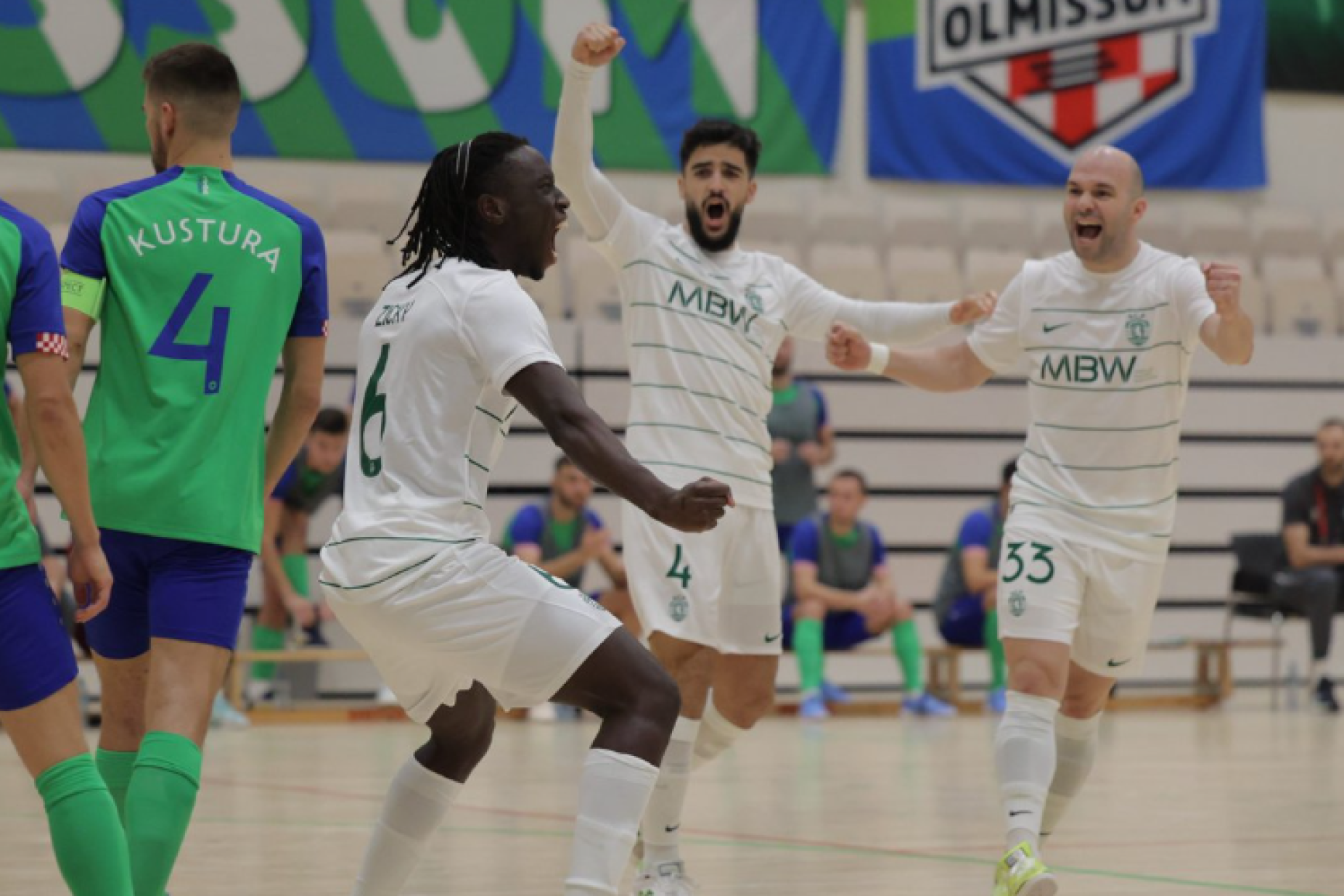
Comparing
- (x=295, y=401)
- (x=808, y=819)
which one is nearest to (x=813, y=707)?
(x=808, y=819)

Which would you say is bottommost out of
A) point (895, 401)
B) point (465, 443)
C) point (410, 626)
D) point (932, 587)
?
point (932, 587)

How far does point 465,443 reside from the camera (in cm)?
380

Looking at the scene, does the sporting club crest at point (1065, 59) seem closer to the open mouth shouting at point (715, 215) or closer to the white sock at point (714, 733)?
the open mouth shouting at point (715, 215)

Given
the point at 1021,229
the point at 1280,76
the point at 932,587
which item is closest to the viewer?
the point at 932,587

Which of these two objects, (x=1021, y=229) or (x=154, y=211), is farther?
(x=1021, y=229)

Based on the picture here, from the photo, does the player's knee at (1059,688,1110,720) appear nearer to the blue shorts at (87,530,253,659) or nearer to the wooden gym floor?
the wooden gym floor

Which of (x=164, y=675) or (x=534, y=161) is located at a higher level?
(x=534, y=161)

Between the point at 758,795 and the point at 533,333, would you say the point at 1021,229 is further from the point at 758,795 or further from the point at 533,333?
the point at 533,333

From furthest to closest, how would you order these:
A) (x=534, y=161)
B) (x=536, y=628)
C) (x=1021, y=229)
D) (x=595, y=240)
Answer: (x=1021, y=229) < (x=595, y=240) < (x=534, y=161) < (x=536, y=628)

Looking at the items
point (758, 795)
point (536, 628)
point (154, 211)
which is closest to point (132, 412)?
point (154, 211)

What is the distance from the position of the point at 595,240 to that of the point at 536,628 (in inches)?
95.8

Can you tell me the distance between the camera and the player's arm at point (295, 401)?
174 inches

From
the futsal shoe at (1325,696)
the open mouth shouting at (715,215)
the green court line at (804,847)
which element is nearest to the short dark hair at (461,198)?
the open mouth shouting at (715,215)

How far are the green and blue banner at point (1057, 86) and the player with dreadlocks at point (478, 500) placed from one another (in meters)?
12.4
